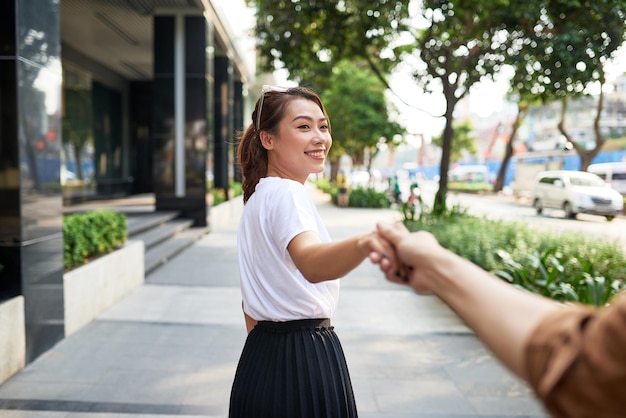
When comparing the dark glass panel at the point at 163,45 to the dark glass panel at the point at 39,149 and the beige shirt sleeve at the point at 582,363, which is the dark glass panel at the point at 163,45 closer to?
the dark glass panel at the point at 39,149

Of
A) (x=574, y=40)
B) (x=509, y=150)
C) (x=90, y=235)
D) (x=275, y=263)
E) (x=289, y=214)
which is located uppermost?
(x=574, y=40)

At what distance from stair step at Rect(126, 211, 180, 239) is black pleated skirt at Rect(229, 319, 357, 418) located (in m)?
9.24

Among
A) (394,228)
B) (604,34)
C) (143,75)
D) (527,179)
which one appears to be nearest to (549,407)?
(394,228)

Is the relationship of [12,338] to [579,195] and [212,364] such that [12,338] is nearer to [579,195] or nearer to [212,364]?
[212,364]

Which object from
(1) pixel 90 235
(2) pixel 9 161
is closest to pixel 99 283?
(1) pixel 90 235

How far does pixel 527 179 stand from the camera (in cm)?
3862

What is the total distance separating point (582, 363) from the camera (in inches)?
30.2

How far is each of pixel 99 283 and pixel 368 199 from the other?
20830 mm

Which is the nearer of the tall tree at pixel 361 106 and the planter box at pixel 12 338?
the planter box at pixel 12 338

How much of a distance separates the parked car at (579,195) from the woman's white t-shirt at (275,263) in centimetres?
2266

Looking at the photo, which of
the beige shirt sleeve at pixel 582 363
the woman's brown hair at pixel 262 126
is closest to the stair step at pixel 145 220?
the woman's brown hair at pixel 262 126

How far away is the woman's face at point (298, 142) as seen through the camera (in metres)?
1.86

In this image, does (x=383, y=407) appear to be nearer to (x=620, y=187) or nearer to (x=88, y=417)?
(x=88, y=417)

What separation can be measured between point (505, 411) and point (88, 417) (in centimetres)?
271
